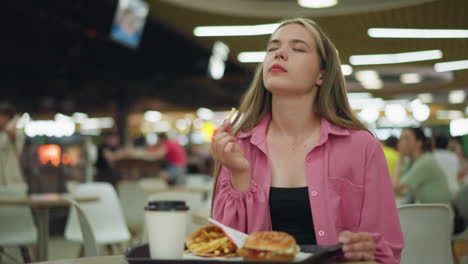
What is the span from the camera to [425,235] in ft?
9.41

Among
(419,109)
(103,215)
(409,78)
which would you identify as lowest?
(103,215)

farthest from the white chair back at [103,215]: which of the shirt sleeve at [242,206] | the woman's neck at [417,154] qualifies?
the shirt sleeve at [242,206]

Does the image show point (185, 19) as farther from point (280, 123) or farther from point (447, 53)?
point (280, 123)

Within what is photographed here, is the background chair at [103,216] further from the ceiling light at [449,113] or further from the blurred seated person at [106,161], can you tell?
the ceiling light at [449,113]

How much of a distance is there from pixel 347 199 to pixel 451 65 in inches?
321

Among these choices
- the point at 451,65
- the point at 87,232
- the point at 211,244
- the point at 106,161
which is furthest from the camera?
the point at 106,161

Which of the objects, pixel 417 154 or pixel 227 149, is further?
pixel 417 154

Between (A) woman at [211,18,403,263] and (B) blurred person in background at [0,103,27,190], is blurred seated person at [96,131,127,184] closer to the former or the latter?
(B) blurred person in background at [0,103,27,190]

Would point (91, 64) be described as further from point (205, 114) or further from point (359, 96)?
point (205, 114)

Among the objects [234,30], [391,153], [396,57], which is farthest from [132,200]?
[396,57]

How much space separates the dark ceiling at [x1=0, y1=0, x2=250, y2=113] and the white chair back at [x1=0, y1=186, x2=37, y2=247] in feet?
17.1

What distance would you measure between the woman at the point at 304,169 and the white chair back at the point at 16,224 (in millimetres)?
3493

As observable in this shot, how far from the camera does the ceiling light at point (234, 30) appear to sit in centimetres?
835

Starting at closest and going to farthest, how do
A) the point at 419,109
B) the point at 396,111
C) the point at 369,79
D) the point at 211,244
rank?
the point at 211,244, the point at 369,79, the point at 396,111, the point at 419,109
